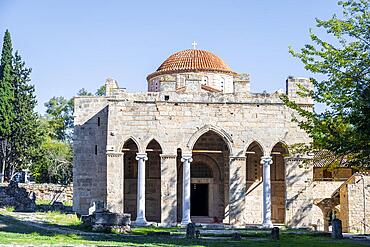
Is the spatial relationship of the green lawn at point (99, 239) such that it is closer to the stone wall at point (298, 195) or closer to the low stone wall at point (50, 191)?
the stone wall at point (298, 195)

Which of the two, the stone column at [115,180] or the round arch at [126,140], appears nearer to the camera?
the stone column at [115,180]

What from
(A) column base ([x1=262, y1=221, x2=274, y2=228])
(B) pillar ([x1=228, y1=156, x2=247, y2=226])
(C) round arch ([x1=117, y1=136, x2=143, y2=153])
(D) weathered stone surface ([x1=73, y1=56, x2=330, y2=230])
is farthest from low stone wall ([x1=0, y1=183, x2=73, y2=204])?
(A) column base ([x1=262, y1=221, x2=274, y2=228])

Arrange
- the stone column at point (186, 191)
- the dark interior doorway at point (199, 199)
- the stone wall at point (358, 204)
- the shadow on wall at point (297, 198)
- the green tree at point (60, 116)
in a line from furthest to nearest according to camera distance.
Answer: the green tree at point (60, 116) → the dark interior doorway at point (199, 199) → the stone wall at point (358, 204) → the shadow on wall at point (297, 198) → the stone column at point (186, 191)

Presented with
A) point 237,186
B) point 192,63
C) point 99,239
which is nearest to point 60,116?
point 192,63

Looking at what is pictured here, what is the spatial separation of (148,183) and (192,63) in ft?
25.7

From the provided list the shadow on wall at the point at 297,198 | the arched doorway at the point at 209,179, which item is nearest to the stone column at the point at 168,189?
the arched doorway at the point at 209,179

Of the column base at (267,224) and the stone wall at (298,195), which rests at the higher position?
the stone wall at (298,195)

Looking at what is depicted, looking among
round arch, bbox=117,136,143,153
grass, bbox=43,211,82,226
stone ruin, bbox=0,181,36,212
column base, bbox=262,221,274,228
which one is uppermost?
round arch, bbox=117,136,143,153

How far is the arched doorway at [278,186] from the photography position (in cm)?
2958

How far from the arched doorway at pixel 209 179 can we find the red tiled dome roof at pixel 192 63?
192 inches

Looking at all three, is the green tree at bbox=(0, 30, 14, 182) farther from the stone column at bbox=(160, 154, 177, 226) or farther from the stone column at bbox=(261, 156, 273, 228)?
the stone column at bbox=(261, 156, 273, 228)

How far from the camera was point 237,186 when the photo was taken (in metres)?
27.3

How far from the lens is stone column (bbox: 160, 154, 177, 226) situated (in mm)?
26906

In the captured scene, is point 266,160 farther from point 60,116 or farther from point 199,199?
point 60,116
